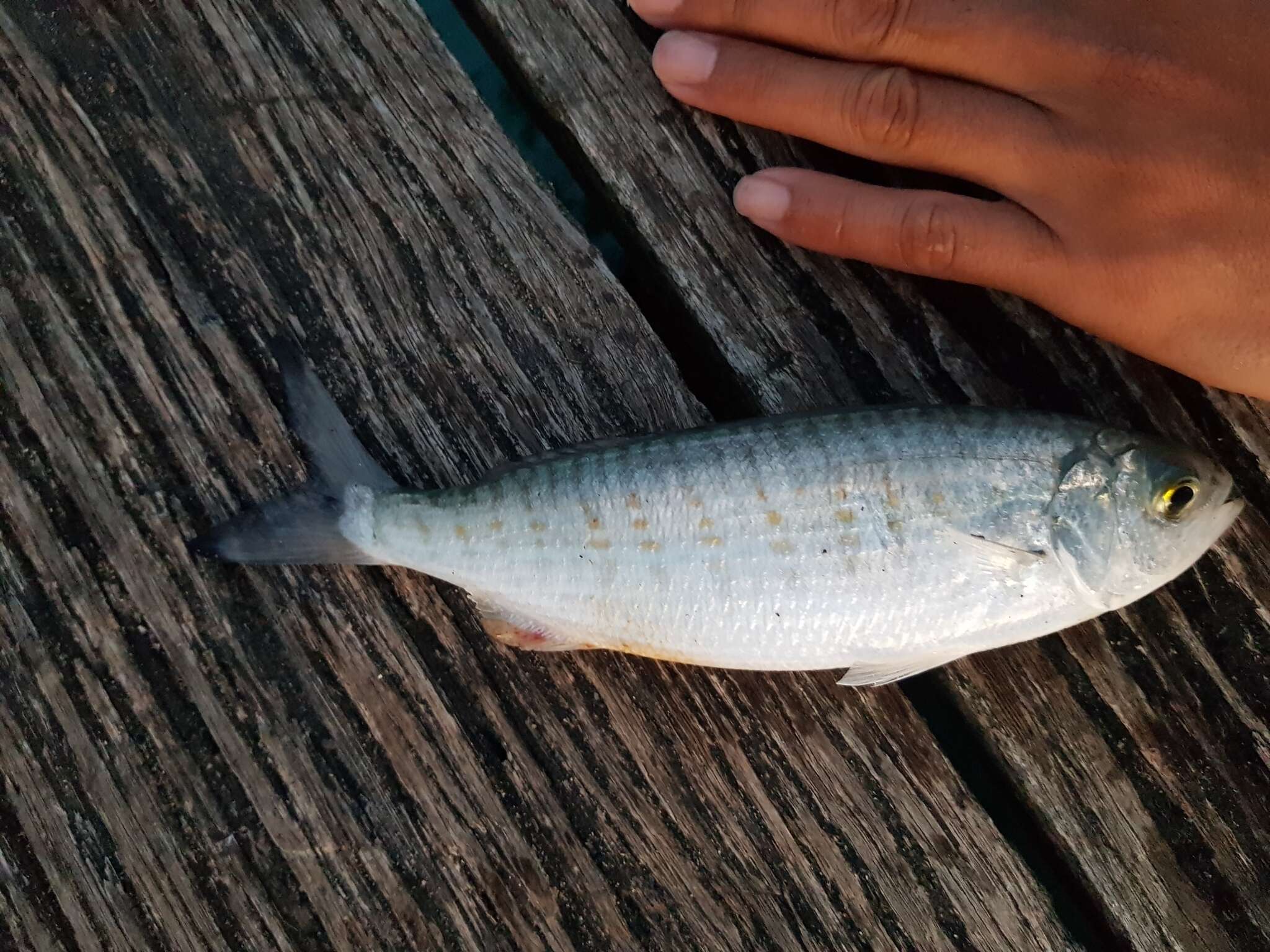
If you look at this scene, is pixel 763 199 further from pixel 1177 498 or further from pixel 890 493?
pixel 1177 498

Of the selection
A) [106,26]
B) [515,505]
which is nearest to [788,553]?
[515,505]

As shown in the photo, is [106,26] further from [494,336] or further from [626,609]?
[626,609]

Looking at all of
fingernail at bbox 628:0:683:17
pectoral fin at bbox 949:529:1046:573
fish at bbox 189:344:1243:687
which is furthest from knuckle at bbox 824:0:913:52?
pectoral fin at bbox 949:529:1046:573

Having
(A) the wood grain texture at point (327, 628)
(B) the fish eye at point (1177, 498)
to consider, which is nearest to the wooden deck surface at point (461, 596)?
(A) the wood grain texture at point (327, 628)

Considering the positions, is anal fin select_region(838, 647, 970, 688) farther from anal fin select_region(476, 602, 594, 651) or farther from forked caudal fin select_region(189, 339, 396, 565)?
forked caudal fin select_region(189, 339, 396, 565)

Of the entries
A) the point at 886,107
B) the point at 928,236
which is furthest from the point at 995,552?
the point at 886,107

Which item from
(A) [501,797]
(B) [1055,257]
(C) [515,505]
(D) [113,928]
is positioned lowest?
(D) [113,928]

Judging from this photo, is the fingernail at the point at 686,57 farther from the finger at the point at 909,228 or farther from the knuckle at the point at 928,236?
the knuckle at the point at 928,236
